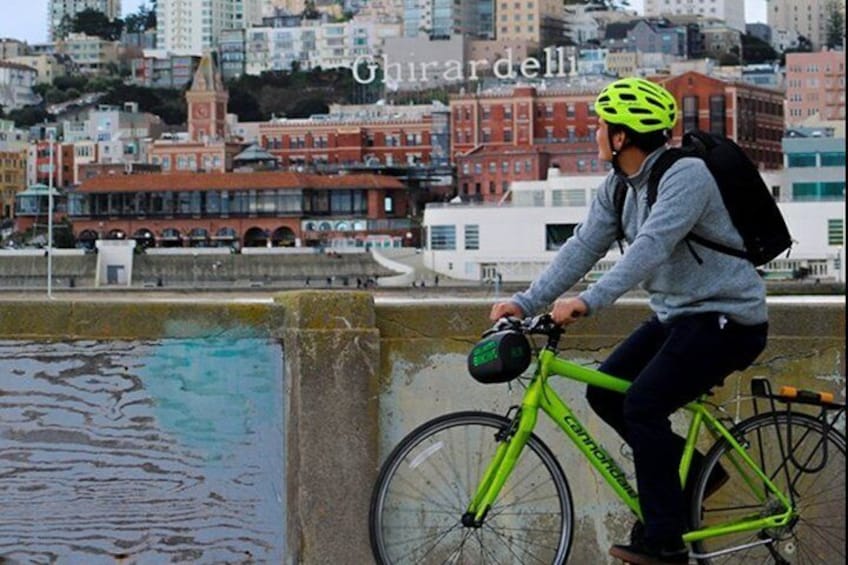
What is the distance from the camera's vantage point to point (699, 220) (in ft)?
14.4

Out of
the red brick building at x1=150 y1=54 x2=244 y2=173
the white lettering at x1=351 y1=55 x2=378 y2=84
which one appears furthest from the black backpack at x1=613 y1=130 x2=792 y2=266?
the white lettering at x1=351 y1=55 x2=378 y2=84

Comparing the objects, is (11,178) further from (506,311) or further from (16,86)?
(506,311)

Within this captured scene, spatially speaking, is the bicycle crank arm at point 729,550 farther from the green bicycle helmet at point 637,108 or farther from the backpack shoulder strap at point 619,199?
the green bicycle helmet at point 637,108

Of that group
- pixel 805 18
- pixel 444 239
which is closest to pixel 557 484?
pixel 444 239

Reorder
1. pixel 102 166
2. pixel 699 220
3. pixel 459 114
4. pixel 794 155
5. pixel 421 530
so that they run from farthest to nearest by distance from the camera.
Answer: pixel 102 166, pixel 459 114, pixel 794 155, pixel 421 530, pixel 699 220

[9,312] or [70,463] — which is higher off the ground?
[9,312]

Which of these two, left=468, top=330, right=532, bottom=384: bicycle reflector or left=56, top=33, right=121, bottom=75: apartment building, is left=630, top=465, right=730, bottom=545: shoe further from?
left=56, top=33, right=121, bottom=75: apartment building

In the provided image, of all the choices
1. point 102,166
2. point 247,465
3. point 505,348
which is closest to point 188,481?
point 247,465

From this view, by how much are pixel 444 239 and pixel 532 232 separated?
5.12 metres

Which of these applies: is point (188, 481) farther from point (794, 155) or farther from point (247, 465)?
point (794, 155)

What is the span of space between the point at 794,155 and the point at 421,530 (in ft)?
238

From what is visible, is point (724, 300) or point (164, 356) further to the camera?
point (164, 356)

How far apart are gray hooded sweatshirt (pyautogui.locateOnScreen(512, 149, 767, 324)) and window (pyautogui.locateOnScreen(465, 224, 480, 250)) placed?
71403mm

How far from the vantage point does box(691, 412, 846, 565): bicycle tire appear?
466 cm
